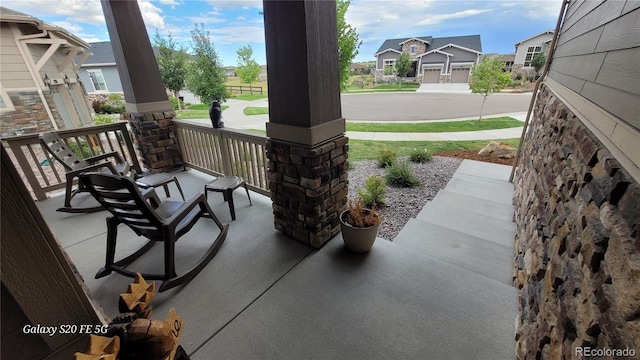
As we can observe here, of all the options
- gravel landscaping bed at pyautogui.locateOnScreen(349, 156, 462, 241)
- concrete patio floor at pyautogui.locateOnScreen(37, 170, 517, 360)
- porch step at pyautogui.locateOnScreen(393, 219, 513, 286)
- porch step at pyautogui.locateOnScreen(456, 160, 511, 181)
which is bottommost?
gravel landscaping bed at pyautogui.locateOnScreen(349, 156, 462, 241)

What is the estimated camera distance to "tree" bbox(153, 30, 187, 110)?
11.0 meters

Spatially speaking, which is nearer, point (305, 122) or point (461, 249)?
point (305, 122)

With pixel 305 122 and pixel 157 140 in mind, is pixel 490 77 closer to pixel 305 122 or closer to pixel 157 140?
pixel 305 122

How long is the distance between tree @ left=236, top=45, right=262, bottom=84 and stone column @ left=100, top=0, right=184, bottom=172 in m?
13.4

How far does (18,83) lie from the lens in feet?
18.7

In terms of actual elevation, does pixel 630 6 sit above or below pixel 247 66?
below

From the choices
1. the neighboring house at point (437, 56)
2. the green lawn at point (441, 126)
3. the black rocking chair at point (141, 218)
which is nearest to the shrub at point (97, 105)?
the green lawn at point (441, 126)

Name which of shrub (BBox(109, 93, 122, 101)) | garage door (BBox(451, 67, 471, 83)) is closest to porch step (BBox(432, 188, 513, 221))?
shrub (BBox(109, 93, 122, 101))

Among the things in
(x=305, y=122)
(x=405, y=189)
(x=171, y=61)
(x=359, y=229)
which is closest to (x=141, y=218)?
(x=305, y=122)

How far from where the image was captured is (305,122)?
2.16m

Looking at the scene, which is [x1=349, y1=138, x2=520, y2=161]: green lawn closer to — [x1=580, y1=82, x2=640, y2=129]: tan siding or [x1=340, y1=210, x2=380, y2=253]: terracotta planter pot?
[x1=340, y1=210, x2=380, y2=253]: terracotta planter pot

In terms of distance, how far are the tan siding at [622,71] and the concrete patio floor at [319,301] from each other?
1525mm

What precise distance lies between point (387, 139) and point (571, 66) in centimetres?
603

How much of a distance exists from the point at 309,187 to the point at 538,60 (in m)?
24.0
